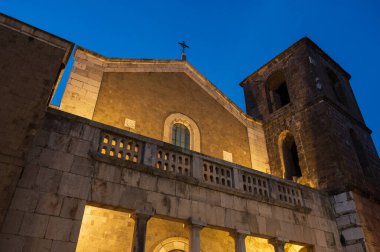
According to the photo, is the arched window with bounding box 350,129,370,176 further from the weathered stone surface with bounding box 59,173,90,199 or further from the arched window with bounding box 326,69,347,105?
the weathered stone surface with bounding box 59,173,90,199

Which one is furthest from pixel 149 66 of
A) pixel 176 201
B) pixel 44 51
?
pixel 176 201

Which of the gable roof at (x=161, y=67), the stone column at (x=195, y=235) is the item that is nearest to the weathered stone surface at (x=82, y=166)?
the stone column at (x=195, y=235)

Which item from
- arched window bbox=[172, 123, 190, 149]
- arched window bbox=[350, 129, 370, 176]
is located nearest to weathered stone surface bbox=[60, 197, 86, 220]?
arched window bbox=[172, 123, 190, 149]

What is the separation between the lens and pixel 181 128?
40.5 ft

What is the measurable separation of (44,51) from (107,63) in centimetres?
465

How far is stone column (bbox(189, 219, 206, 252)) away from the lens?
23.6ft

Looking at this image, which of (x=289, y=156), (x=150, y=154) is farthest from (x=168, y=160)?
(x=289, y=156)

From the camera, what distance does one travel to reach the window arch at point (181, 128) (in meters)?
11.7

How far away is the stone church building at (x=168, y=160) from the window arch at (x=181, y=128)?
0.05 metres

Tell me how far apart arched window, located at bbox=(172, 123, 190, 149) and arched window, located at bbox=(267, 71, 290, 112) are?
19.2 feet

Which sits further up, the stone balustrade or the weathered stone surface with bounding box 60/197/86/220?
the stone balustrade

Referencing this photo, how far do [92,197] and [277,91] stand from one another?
1331cm

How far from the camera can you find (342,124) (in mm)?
13352

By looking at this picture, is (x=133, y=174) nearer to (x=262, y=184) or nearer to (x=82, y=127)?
(x=82, y=127)
